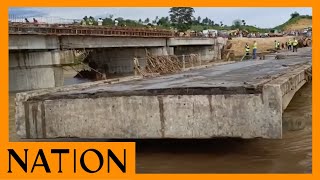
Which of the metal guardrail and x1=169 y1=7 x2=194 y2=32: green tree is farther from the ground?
x1=169 y1=7 x2=194 y2=32: green tree

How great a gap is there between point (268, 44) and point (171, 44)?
65.1ft

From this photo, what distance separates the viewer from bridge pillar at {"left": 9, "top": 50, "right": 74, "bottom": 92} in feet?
82.1

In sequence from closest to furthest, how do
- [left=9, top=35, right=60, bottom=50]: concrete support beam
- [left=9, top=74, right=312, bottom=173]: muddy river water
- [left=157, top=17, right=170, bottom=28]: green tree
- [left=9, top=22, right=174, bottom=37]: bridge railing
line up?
[left=9, top=74, right=312, bottom=173]: muddy river water → [left=9, top=35, right=60, bottom=50]: concrete support beam → [left=9, top=22, right=174, bottom=37]: bridge railing → [left=157, top=17, right=170, bottom=28]: green tree

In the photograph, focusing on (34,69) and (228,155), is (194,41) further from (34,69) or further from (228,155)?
(228,155)

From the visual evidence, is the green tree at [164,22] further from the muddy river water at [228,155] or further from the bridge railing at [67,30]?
the muddy river water at [228,155]

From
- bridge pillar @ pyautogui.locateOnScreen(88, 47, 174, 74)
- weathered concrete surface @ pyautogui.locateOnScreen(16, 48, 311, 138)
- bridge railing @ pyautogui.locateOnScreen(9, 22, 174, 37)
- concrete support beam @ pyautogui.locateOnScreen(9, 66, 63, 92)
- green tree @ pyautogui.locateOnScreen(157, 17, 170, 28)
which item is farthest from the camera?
green tree @ pyautogui.locateOnScreen(157, 17, 170, 28)

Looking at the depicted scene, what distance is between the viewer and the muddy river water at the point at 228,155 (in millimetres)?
7695

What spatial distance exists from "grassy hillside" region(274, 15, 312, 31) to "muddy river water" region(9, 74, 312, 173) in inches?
3543

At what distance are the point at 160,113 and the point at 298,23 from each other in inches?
3802

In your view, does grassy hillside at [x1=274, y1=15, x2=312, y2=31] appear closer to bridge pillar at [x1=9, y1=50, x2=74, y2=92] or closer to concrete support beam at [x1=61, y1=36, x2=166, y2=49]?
concrete support beam at [x1=61, y1=36, x2=166, y2=49]

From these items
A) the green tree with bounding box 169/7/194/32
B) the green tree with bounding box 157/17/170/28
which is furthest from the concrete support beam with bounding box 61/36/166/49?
the green tree with bounding box 169/7/194/32

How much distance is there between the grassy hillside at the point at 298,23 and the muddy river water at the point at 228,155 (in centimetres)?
9000

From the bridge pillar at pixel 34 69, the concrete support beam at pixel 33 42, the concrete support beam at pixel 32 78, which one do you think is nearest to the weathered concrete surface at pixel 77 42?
the concrete support beam at pixel 33 42

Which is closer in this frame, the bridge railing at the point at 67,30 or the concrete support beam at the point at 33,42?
the concrete support beam at the point at 33,42
